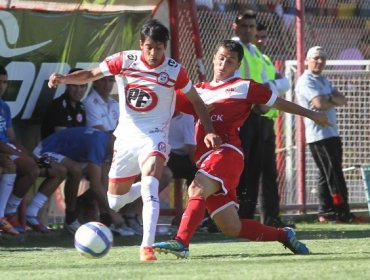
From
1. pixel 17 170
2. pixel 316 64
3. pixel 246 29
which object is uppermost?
pixel 246 29

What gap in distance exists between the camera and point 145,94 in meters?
9.22

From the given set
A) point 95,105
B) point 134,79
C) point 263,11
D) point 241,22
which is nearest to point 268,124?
point 241,22

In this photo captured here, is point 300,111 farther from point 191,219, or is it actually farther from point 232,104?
point 191,219

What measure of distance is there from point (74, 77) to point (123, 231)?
3564mm

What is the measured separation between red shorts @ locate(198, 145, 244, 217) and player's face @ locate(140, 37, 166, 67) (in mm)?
895

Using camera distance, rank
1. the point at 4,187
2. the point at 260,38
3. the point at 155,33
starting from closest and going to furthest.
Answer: the point at 155,33
the point at 4,187
the point at 260,38

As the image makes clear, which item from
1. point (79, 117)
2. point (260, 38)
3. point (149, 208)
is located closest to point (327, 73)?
point (260, 38)

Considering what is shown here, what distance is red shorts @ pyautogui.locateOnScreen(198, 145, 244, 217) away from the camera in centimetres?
875

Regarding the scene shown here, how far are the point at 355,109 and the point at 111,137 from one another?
4.38 meters

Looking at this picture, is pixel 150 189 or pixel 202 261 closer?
pixel 202 261

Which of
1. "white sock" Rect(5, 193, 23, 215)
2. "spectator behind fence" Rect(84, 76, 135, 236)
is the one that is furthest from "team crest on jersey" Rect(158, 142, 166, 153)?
"spectator behind fence" Rect(84, 76, 135, 236)

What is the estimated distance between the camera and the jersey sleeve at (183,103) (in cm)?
920

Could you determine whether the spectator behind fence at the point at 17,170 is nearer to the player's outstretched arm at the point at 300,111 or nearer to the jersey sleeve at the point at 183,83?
the jersey sleeve at the point at 183,83

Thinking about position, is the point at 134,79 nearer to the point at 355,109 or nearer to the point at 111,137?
the point at 111,137
